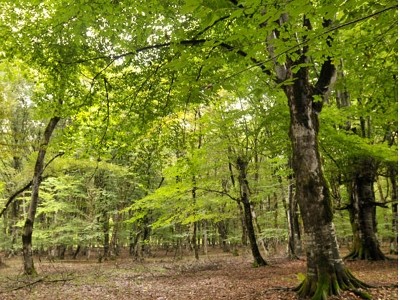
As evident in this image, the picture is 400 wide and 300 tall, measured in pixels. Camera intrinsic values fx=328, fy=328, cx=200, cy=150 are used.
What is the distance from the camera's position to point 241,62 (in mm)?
8078

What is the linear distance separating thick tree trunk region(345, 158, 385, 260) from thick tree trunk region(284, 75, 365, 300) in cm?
784

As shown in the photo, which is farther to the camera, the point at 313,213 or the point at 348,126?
the point at 348,126

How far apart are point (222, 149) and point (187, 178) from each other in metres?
2.36

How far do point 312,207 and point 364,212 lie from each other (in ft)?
31.9

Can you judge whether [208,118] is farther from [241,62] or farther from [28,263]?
[28,263]

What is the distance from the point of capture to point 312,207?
7.58 m

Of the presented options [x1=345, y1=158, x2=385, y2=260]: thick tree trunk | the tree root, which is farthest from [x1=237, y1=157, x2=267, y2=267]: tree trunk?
the tree root

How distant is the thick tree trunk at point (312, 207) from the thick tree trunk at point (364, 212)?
7837 mm

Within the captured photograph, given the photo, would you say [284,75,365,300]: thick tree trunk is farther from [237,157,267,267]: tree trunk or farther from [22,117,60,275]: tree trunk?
[22,117,60,275]: tree trunk

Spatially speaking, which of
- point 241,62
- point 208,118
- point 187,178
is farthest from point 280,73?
point 187,178

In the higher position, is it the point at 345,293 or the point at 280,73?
the point at 280,73

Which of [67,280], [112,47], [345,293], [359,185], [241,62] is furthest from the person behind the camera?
[359,185]

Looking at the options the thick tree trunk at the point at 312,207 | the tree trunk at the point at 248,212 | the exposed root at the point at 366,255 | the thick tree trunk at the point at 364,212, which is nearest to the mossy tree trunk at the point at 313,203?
the thick tree trunk at the point at 312,207

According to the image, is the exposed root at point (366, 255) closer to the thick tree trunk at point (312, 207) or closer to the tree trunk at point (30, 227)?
the thick tree trunk at point (312, 207)
